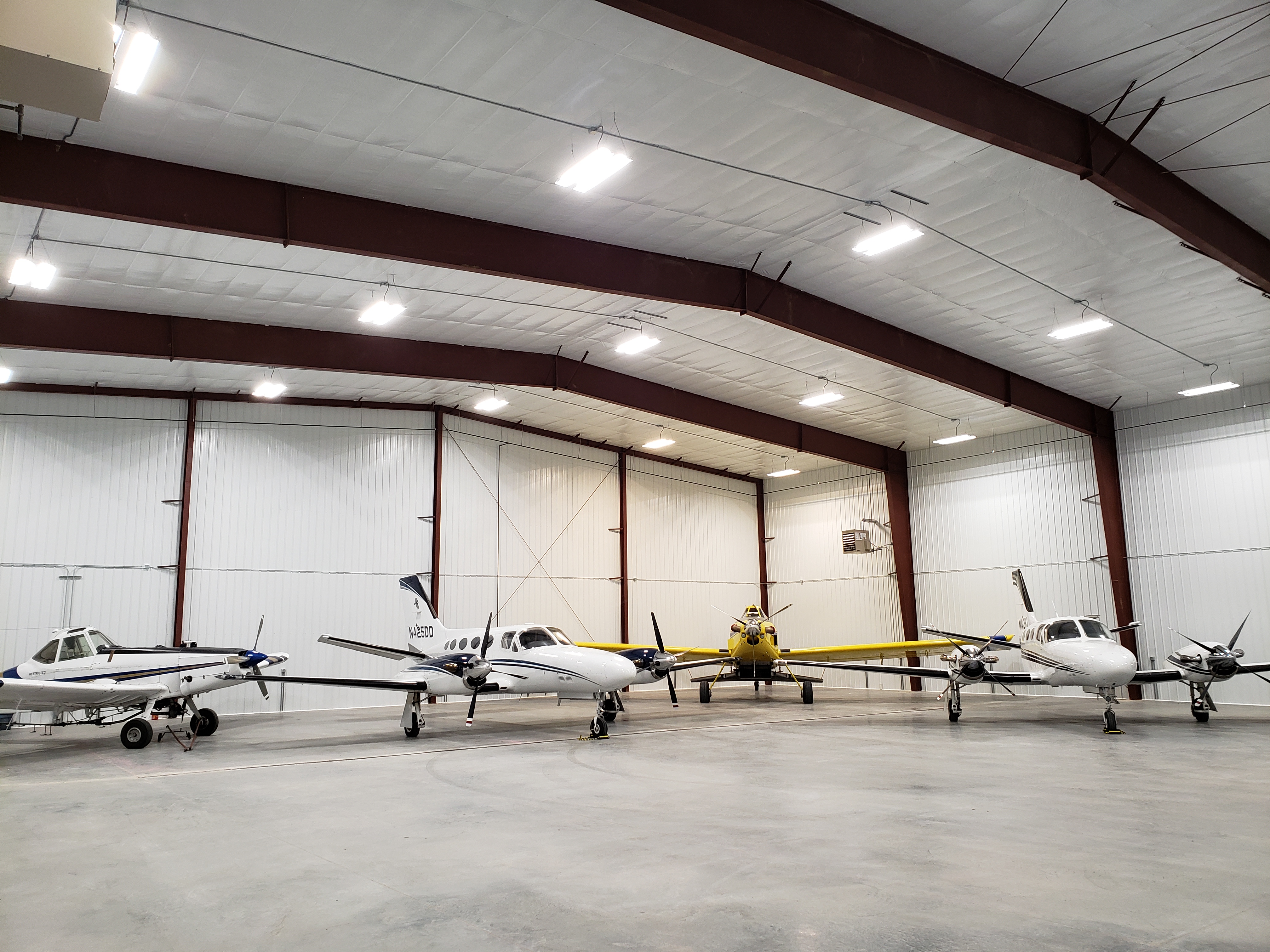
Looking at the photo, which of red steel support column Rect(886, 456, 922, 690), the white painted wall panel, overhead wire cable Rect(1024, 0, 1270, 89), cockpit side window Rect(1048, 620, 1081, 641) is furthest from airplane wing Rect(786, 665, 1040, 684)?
overhead wire cable Rect(1024, 0, 1270, 89)

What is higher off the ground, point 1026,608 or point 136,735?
point 1026,608

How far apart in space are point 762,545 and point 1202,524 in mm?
14365

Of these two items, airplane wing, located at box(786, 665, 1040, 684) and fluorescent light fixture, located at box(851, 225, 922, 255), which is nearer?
fluorescent light fixture, located at box(851, 225, 922, 255)

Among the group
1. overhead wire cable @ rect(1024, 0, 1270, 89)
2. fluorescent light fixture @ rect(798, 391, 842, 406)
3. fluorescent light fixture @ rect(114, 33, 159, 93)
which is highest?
overhead wire cable @ rect(1024, 0, 1270, 89)

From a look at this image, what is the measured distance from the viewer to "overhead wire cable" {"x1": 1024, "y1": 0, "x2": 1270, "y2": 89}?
810 centimetres

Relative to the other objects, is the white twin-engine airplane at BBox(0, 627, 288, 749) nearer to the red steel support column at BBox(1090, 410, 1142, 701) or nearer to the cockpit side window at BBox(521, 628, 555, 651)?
the cockpit side window at BBox(521, 628, 555, 651)

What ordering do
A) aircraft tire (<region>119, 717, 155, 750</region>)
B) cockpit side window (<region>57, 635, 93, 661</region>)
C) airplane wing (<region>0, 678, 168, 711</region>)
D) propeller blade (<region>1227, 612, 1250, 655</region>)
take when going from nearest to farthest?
1. airplane wing (<region>0, 678, 168, 711</region>)
2. aircraft tire (<region>119, 717, 155, 750</region>)
3. cockpit side window (<region>57, 635, 93, 661</region>)
4. propeller blade (<region>1227, 612, 1250, 655</region>)

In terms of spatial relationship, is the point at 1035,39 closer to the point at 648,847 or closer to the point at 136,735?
the point at 648,847

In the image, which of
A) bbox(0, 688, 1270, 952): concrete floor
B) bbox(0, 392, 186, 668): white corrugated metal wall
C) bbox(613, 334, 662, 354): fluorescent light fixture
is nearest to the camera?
bbox(0, 688, 1270, 952): concrete floor

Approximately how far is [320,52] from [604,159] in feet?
10.6

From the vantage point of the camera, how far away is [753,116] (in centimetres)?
976

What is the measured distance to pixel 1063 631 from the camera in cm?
1456

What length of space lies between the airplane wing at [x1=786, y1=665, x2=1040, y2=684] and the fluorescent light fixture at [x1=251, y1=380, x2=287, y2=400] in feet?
46.8

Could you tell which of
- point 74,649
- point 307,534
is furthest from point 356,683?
point 307,534
